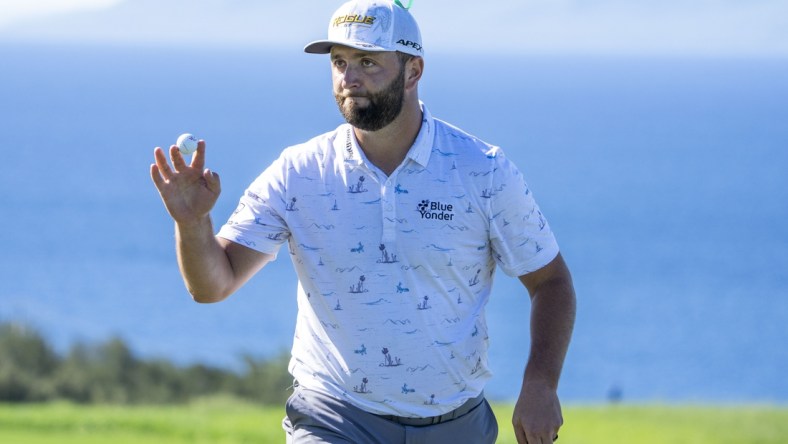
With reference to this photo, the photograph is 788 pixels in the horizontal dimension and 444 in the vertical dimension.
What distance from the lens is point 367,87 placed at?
4.93 metres

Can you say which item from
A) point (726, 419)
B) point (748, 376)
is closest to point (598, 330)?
point (748, 376)

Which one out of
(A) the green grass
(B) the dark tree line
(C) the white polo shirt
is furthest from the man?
(B) the dark tree line

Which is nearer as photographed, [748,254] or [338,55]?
[338,55]

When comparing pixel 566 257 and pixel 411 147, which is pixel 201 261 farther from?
pixel 566 257

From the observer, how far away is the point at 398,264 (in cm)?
488

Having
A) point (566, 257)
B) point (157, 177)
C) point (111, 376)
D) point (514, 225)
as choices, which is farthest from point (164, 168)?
point (566, 257)

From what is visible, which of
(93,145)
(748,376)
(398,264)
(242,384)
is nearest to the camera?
(398,264)

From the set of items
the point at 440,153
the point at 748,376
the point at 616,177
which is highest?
the point at 616,177

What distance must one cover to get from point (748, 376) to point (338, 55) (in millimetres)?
64926

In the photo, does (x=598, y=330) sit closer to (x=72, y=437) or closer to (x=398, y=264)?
(x=72, y=437)

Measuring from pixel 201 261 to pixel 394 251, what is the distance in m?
0.63

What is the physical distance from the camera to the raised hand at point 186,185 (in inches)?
183

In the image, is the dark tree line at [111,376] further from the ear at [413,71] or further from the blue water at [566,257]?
the ear at [413,71]

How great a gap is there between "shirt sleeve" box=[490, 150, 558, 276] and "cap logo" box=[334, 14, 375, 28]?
2.01ft
